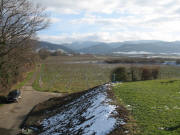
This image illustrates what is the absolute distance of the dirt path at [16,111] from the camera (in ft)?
34.1

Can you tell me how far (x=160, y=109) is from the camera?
7.72 m

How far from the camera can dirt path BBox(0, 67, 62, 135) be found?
34.1 ft

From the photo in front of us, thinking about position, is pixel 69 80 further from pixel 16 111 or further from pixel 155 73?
pixel 16 111

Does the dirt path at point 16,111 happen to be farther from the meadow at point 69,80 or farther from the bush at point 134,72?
the bush at point 134,72

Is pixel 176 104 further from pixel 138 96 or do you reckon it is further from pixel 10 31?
pixel 10 31

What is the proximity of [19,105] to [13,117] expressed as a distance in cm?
283

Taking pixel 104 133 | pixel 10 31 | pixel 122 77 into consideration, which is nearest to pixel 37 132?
pixel 104 133

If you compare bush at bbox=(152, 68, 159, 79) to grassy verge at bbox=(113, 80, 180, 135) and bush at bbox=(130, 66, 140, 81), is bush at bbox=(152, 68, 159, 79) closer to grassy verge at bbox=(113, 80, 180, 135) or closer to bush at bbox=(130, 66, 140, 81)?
bush at bbox=(130, 66, 140, 81)

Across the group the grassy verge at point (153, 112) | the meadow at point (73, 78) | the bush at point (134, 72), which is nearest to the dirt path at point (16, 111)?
the meadow at point (73, 78)

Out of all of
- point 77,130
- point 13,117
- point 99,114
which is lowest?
point 13,117

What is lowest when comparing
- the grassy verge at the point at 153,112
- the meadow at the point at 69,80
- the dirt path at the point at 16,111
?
the dirt path at the point at 16,111

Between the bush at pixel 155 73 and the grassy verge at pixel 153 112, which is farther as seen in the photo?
the bush at pixel 155 73

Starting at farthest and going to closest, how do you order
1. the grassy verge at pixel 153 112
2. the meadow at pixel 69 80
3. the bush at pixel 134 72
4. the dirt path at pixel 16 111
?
the meadow at pixel 69 80, the bush at pixel 134 72, the dirt path at pixel 16 111, the grassy verge at pixel 153 112

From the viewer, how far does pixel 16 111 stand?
13.3 meters
